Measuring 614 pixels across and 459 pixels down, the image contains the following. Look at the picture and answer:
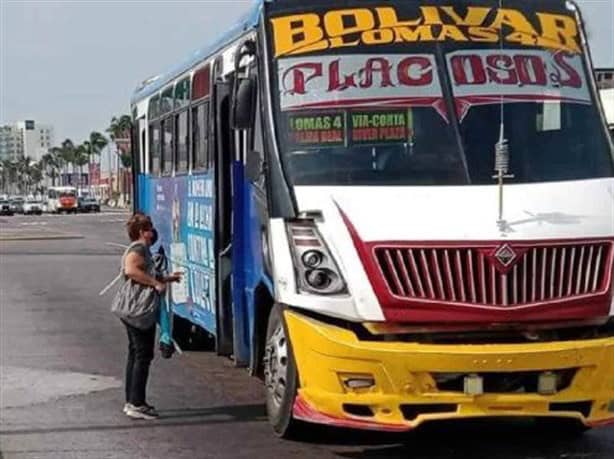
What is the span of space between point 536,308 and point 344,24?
2.30 metres

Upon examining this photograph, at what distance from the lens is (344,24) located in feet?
26.3

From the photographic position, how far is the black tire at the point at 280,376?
24.7 feet

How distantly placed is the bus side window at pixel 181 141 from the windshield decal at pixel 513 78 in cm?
416

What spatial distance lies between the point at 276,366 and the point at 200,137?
3356 mm

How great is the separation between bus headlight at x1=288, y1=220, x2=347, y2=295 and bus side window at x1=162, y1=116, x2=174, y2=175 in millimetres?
5341

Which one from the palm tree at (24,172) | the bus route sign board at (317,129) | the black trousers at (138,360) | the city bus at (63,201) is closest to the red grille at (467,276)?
the bus route sign board at (317,129)

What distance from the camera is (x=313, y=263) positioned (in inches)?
283

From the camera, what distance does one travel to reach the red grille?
7.00 metres

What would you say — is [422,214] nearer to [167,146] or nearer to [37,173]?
[167,146]

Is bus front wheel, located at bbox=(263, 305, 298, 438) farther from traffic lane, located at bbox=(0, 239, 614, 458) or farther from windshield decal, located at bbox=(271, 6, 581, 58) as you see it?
windshield decal, located at bbox=(271, 6, 581, 58)

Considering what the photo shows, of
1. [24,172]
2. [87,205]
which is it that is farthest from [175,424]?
[24,172]

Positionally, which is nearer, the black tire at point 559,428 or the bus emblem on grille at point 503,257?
the bus emblem on grille at point 503,257

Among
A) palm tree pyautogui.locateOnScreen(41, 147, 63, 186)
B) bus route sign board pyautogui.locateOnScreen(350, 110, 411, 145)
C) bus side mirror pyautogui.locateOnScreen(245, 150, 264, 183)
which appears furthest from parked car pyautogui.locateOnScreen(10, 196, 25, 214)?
bus route sign board pyautogui.locateOnScreen(350, 110, 411, 145)

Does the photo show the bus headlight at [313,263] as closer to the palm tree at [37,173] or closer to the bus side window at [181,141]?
the bus side window at [181,141]
